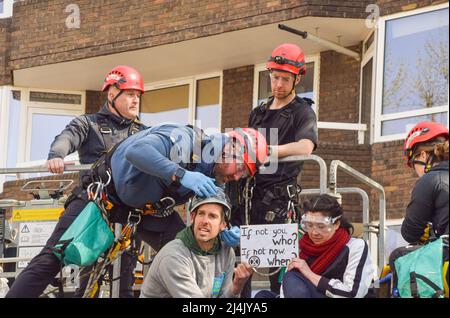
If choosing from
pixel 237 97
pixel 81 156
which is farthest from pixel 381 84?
pixel 81 156

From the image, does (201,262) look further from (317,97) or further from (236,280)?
(317,97)

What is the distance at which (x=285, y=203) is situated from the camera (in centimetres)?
916

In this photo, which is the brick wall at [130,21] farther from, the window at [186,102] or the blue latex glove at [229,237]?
the blue latex glove at [229,237]

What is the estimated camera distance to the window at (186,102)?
776 inches

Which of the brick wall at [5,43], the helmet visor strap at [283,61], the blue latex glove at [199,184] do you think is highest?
the brick wall at [5,43]

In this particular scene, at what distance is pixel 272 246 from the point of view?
8.31 meters

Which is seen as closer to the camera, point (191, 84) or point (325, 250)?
point (325, 250)

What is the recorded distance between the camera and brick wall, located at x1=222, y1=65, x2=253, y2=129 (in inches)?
750

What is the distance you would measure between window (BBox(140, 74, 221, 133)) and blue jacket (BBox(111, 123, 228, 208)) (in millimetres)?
10628

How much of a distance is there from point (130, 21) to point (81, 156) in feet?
30.8

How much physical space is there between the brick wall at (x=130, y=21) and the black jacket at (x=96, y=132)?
7.34 meters

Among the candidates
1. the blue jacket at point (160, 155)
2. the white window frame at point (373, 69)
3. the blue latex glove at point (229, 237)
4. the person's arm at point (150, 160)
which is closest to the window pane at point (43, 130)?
the white window frame at point (373, 69)

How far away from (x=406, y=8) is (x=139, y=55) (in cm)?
490
